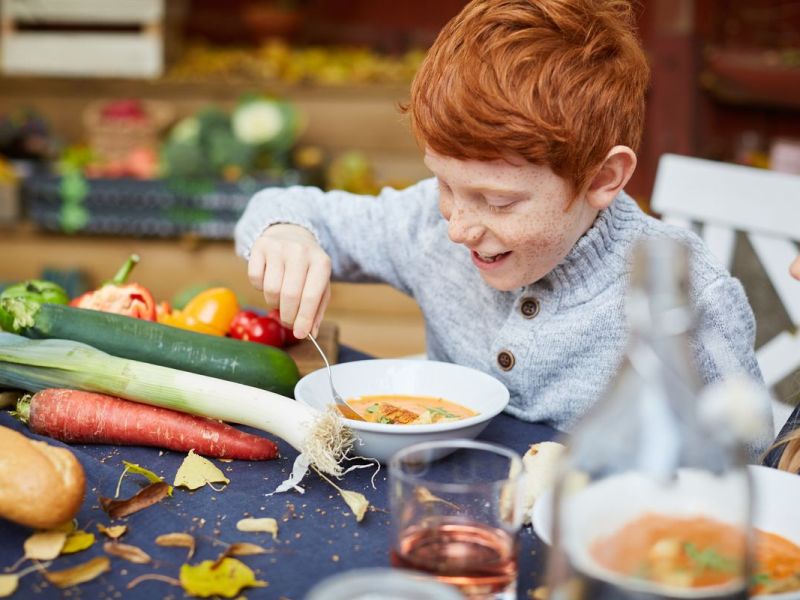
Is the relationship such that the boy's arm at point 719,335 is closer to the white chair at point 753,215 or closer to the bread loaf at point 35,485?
the white chair at point 753,215

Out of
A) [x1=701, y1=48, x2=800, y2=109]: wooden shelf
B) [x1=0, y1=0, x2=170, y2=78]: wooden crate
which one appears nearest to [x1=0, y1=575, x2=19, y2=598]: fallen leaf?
[x1=701, y1=48, x2=800, y2=109]: wooden shelf

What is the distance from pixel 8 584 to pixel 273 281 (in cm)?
63

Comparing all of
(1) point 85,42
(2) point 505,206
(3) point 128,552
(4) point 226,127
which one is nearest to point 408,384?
(2) point 505,206

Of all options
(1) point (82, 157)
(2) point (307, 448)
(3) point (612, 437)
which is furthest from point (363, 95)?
(3) point (612, 437)

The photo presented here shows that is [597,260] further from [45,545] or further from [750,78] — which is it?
[750,78]

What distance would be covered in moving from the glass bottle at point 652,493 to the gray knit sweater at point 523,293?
0.77 meters

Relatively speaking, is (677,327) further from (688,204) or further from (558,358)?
(688,204)

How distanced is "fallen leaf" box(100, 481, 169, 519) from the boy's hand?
318mm

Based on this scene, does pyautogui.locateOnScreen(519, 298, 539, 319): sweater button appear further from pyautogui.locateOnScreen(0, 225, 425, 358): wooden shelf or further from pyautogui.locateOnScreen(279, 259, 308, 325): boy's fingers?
pyautogui.locateOnScreen(0, 225, 425, 358): wooden shelf

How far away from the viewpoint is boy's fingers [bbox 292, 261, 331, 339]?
1.34 m

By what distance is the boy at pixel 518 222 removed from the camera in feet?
3.96

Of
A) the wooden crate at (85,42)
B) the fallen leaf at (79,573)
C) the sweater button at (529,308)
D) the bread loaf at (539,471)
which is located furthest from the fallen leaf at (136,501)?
the wooden crate at (85,42)

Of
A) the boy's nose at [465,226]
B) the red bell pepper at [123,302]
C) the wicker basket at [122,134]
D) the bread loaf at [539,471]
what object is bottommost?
the wicker basket at [122,134]

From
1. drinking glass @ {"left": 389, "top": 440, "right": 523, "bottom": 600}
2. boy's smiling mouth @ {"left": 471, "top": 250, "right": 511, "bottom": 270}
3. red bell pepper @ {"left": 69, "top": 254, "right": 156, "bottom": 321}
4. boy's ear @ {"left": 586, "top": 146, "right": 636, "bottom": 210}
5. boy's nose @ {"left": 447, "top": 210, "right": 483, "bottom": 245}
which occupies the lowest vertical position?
red bell pepper @ {"left": 69, "top": 254, "right": 156, "bottom": 321}
